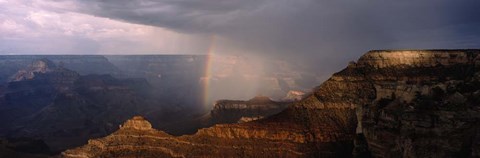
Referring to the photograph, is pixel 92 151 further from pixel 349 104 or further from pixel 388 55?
pixel 388 55

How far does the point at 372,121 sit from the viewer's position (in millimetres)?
60219

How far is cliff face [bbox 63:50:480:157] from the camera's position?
5247 cm

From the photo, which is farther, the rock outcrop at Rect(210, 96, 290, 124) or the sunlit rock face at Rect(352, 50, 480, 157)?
the rock outcrop at Rect(210, 96, 290, 124)

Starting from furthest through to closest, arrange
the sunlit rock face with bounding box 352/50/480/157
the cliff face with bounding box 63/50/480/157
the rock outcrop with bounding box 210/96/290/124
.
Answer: the rock outcrop with bounding box 210/96/290/124 → the cliff face with bounding box 63/50/480/157 → the sunlit rock face with bounding box 352/50/480/157

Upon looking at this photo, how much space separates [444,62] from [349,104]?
13.1 meters

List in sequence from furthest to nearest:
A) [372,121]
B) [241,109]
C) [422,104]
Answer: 1. [241,109]
2. [372,121]
3. [422,104]

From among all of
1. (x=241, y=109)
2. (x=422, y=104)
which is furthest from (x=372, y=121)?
(x=241, y=109)

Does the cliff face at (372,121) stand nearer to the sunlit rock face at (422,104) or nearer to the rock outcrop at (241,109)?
the sunlit rock face at (422,104)

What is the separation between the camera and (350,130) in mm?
68188

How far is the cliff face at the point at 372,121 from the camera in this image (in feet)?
172

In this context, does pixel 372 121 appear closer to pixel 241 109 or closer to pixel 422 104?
pixel 422 104

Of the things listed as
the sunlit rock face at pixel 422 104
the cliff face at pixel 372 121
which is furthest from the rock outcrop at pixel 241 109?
the sunlit rock face at pixel 422 104

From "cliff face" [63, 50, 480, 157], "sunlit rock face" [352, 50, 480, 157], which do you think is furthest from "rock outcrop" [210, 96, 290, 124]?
"sunlit rock face" [352, 50, 480, 157]

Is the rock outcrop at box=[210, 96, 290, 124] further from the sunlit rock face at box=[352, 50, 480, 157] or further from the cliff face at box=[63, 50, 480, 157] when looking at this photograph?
the sunlit rock face at box=[352, 50, 480, 157]
